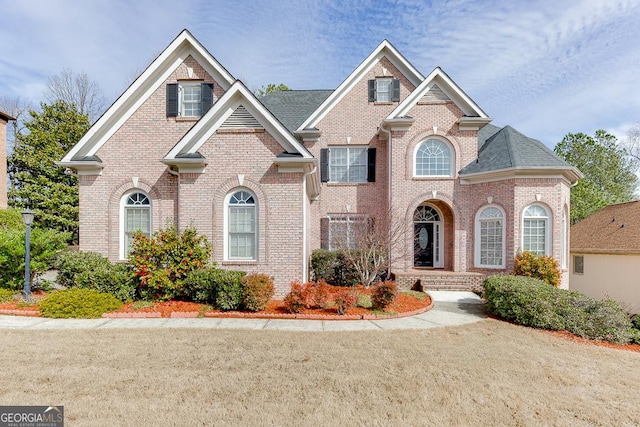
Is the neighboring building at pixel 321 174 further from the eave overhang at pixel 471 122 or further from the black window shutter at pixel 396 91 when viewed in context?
the black window shutter at pixel 396 91

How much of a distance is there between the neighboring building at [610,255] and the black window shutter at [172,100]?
20611 millimetres

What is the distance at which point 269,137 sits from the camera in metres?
9.73

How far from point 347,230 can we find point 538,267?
24.9 feet

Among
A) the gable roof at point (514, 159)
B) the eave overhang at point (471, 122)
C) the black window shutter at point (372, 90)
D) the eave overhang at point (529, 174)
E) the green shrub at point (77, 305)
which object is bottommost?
the green shrub at point (77, 305)

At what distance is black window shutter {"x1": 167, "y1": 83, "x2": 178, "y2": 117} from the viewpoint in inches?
435

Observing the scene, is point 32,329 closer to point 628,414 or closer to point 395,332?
point 395,332

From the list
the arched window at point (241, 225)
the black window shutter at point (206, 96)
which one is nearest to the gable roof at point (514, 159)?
the arched window at point (241, 225)

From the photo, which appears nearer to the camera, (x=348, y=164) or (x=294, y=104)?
(x=348, y=164)

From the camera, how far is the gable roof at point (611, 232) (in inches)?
597

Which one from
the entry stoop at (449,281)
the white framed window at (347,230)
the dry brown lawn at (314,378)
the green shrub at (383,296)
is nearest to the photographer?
the dry brown lawn at (314,378)

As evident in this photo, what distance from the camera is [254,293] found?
8047mm

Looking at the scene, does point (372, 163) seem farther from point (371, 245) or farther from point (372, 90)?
point (371, 245)

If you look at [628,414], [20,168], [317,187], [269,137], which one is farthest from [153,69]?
[20,168]

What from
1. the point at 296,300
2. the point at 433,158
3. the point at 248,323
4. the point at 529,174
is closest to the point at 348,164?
the point at 433,158
